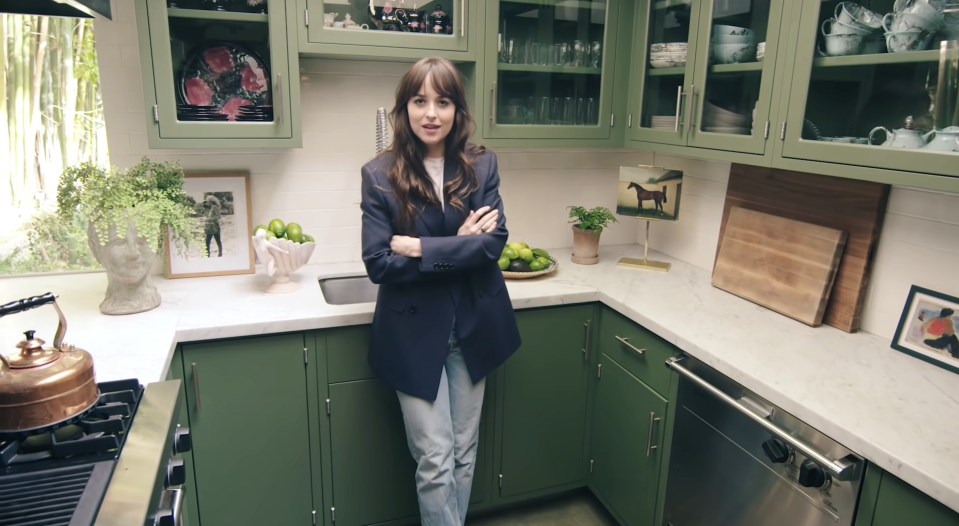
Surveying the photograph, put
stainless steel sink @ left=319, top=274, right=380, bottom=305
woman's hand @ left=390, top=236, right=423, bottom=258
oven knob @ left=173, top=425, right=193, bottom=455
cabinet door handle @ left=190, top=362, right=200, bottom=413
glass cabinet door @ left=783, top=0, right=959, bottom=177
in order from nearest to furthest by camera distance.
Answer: oven knob @ left=173, top=425, right=193, bottom=455
glass cabinet door @ left=783, top=0, right=959, bottom=177
woman's hand @ left=390, top=236, right=423, bottom=258
cabinet door handle @ left=190, top=362, right=200, bottom=413
stainless steel sink @ left=319, top=274, right=380, bottom=305

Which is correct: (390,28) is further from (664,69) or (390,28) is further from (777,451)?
(777,451)

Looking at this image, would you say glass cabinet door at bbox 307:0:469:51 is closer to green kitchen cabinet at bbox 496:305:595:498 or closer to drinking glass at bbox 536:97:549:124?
drinking glass at bbox 536:97:549:124

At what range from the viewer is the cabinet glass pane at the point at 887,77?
5.06 ft

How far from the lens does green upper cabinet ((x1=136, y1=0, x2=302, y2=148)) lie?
207cm

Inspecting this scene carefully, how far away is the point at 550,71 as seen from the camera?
258cm

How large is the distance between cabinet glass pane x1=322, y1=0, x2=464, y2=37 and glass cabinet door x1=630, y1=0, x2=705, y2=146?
752mm

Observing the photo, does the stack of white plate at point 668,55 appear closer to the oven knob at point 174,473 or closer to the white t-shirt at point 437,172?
the white t-shirt at point 437,172

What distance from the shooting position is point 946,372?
1.76m

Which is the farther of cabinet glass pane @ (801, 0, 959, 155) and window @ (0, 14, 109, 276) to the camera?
window @ (0, 14, 109, 276)

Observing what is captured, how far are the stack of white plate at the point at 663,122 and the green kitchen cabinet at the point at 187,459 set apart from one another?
1.89m

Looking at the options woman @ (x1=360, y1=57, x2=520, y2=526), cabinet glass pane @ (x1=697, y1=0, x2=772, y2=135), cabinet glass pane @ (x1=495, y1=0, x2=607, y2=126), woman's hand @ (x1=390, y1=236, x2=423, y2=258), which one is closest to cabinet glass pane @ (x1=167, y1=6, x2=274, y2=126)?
woman @ (x1=360, y1=57, x2=520, y2=526)

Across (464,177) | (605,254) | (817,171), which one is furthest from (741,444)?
(605,254)

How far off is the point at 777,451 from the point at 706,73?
4.21ft

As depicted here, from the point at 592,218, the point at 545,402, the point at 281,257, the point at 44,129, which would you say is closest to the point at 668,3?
the point at 592,218
